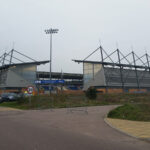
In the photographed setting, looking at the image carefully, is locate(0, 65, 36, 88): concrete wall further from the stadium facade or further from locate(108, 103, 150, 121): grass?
locate(108, 103, 150, 121): grass

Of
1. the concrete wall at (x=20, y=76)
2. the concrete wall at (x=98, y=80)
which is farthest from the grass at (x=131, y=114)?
the concrete wall at (x=20, y=76)

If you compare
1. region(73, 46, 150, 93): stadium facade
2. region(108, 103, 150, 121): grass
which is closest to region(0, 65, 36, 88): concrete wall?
region(73, 46, 150, 93): stadium facade

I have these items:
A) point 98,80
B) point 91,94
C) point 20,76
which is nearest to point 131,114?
point 91,94

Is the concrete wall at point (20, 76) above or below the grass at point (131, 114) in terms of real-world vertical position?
above

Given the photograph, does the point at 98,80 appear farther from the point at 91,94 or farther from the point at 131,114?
the point at 131,114

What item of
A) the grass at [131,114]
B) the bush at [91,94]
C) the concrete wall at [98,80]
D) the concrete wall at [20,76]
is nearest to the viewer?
the grass at [131,114]

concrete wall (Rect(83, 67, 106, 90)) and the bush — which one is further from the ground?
concrete wall (Rect(83, 67, 106, 90))

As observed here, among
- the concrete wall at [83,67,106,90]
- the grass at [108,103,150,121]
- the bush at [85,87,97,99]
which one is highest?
the concrete wall at [83,67,106,90]

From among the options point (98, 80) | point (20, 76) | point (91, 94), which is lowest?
point (91, 94)

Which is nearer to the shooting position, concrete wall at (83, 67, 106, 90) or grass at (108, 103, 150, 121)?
grass at (108, 103, 150, 121)

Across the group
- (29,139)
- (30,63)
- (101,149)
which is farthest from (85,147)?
(30,63)

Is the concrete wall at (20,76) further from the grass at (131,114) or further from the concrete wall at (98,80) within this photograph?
the grass at (131,114)

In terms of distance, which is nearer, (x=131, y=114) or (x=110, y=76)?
(x=131, y=114)

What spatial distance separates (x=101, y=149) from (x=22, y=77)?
7167 centimetres
